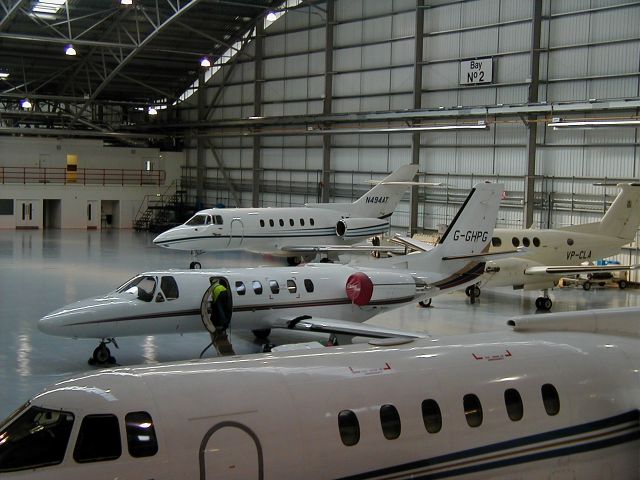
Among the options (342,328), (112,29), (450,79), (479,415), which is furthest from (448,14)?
(479,415)

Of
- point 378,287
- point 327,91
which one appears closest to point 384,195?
point 327,91

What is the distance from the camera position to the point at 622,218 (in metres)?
25.8

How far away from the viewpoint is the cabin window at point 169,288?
1553 centimetres

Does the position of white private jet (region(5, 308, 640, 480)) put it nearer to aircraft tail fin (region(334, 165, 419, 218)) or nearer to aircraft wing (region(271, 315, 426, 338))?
aircraft wing (region(271, 315, 426, 338))

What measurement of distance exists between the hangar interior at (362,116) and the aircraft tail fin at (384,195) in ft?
7.51

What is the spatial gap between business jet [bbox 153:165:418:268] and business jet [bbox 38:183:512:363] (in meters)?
→ 13.2

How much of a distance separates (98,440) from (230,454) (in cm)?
97

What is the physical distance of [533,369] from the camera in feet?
26.0

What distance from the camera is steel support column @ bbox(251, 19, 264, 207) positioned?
46.7 metres

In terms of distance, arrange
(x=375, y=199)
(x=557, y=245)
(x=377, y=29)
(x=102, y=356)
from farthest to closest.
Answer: (x=377, y=29) < (x=375, y=199) < (x=557, y=245) < (x=102, y=356)

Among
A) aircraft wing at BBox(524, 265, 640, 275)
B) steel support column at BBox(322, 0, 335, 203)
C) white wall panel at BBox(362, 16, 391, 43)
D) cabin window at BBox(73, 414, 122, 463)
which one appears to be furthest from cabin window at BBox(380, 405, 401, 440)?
steel support column at BBox(322, 0, 335, 203)

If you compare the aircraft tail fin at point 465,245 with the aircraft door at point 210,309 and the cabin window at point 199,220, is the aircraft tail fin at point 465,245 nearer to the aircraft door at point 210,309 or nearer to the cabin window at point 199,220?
the aircraft door at point 210,309

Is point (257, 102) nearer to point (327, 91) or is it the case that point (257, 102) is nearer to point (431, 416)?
point (327, 91)

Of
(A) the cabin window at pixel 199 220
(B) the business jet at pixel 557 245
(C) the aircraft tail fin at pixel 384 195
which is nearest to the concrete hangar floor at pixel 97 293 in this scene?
(B) the business jet at pixel 557 245
